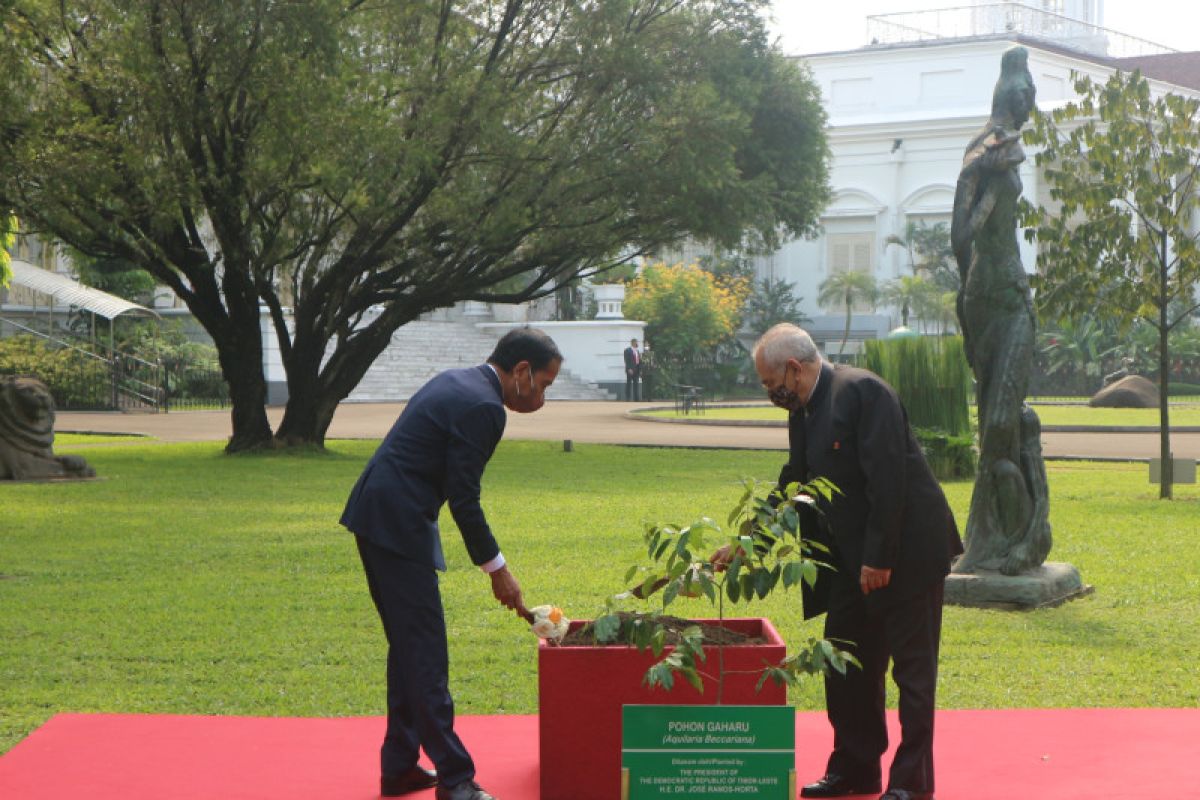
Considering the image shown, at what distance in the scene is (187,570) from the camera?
36.8 ft

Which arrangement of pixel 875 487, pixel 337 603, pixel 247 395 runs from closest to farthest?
pixel 875 487 < pixel 337 603 < pixel 247 395

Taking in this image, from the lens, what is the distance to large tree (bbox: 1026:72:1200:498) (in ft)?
51.7

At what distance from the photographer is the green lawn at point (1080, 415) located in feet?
102

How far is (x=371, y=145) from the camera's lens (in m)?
18.7

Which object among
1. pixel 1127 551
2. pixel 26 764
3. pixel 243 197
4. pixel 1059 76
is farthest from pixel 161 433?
pixel 1059 76

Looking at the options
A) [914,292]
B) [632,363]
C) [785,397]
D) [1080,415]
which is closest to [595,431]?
[1080,415]

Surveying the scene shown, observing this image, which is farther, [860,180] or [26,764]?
[860,180]

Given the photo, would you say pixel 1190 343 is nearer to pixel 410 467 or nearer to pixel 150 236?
pixel 150 236

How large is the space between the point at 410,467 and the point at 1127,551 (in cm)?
819

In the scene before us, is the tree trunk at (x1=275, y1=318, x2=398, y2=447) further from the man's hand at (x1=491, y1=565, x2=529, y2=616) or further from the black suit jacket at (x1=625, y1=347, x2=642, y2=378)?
the black suit jacket at (x1=625, y1=347, x2=642, y2=378)

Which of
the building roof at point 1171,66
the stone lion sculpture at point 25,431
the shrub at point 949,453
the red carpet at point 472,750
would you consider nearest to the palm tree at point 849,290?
the building roof at point 1171,66

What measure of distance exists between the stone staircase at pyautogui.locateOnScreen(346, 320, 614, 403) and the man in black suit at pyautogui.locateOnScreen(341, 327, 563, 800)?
36958 millimetres

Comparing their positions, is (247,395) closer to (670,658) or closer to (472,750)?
(472,750)

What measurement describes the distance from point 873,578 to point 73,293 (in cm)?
3423
